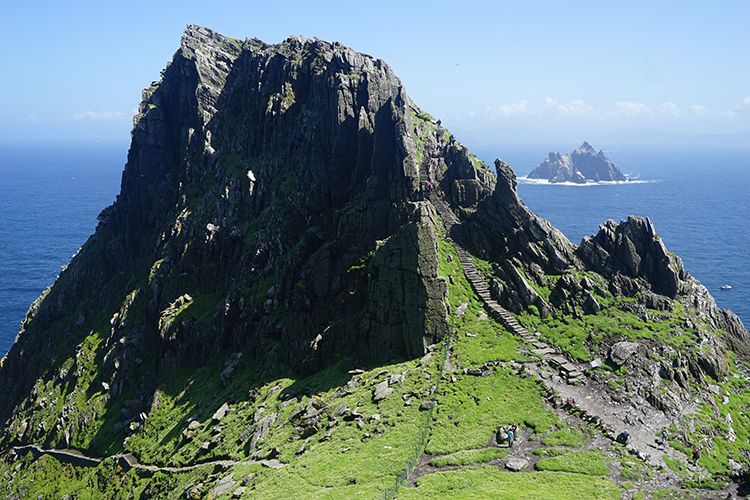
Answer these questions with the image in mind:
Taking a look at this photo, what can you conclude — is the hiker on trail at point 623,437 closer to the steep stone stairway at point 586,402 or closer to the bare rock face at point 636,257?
the steep stone stairway at point 586,402

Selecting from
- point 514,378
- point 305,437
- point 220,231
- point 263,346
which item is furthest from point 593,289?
point 220,231

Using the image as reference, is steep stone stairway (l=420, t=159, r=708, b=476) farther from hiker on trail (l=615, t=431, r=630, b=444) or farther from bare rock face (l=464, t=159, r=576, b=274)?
bare rock face (l=464, t=159, r=576, b=274)

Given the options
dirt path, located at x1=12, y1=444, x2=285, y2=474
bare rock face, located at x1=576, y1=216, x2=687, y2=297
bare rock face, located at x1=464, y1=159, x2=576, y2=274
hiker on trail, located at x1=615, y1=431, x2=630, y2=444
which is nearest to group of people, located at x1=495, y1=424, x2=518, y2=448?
hiker on trail, located at x1=615, y1=431, x2=630, y2=444

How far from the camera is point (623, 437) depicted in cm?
3644

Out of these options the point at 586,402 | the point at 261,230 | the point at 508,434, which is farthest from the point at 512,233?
the point at 261,230

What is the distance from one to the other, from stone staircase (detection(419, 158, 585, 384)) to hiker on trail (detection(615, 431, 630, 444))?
24.9 ft

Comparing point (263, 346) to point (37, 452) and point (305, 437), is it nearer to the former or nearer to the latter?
point (305, 437)

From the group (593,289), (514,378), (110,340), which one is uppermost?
(593,289)

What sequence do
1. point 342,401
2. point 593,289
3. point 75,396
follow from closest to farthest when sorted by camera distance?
point 342,401
point 593,289
point 75,396

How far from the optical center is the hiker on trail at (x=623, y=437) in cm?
3638

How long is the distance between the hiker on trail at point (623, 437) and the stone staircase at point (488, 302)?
7.58 meters

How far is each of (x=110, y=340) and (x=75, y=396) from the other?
40.6ft

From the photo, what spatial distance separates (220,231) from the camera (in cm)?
8825

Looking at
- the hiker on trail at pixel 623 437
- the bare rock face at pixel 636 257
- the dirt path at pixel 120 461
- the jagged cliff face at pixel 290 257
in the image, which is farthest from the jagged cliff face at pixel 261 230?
the bare rock face at pixel 636 257
